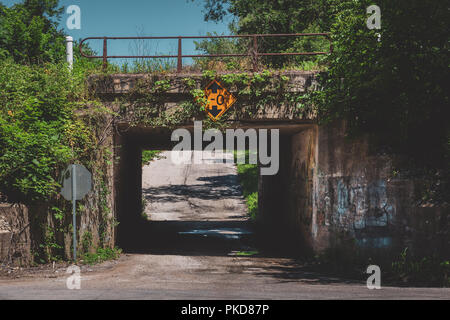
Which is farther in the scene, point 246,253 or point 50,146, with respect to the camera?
point 246,253

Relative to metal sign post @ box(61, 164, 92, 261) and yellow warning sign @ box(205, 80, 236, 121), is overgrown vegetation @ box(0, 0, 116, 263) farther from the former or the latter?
yellow warning sign @ box(205, 80, 236, 121)

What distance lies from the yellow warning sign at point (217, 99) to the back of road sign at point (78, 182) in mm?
3451

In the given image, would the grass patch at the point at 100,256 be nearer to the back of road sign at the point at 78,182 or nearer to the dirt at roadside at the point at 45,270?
the dirt at roadside at the point at 45,270

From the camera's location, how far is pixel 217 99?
11875mm

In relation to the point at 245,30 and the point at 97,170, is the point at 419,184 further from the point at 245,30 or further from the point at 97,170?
the point at 245,30

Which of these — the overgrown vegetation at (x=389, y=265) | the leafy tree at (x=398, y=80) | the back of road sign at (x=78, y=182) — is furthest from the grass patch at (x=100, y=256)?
the leafy tree at (x=398, y=80)

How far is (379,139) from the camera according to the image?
10695 mm

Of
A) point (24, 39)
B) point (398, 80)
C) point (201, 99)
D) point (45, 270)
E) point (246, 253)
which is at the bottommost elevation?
point (246, 253)

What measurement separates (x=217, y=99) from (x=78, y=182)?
4.06 m

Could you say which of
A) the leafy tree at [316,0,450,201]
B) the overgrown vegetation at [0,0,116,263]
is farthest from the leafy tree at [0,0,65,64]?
the leafy tree at [316,0,450,201]

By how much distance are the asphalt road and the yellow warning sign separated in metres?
3.84

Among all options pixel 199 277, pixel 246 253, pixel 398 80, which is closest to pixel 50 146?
pixel 199 277

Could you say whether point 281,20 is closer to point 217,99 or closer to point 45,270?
point 217,99

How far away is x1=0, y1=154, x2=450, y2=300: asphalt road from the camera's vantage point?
7.16 m
